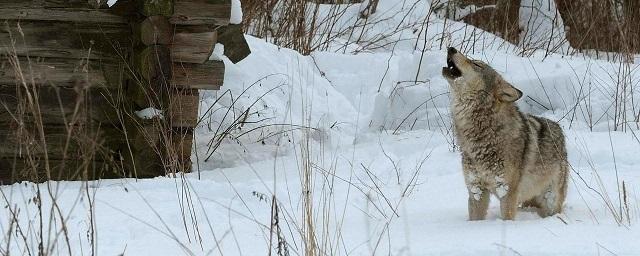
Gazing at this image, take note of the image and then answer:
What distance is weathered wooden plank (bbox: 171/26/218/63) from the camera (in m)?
6.44

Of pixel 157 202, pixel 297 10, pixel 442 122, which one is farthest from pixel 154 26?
pixel 297 10

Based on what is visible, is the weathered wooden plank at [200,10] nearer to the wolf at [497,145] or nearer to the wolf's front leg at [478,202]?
the wolf at [497,145]

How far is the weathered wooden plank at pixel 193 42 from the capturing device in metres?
6.44

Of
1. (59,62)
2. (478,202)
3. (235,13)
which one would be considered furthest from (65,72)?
(478,202)

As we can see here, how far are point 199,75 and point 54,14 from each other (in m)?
1.01

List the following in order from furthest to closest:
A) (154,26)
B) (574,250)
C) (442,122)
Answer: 1. (442,122)
2. (154,26)
3. (574,250)

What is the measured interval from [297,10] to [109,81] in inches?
159

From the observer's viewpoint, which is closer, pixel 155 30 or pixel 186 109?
pixel 155 30

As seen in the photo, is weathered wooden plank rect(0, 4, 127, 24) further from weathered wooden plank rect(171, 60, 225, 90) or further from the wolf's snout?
Answer: the wolf's snout

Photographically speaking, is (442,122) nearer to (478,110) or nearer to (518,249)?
(478,110)

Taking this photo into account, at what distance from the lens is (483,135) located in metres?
4.98

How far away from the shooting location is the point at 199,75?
21.7ft

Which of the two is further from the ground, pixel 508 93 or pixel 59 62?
pixel 59 62

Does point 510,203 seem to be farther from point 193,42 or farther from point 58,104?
point 58,104
